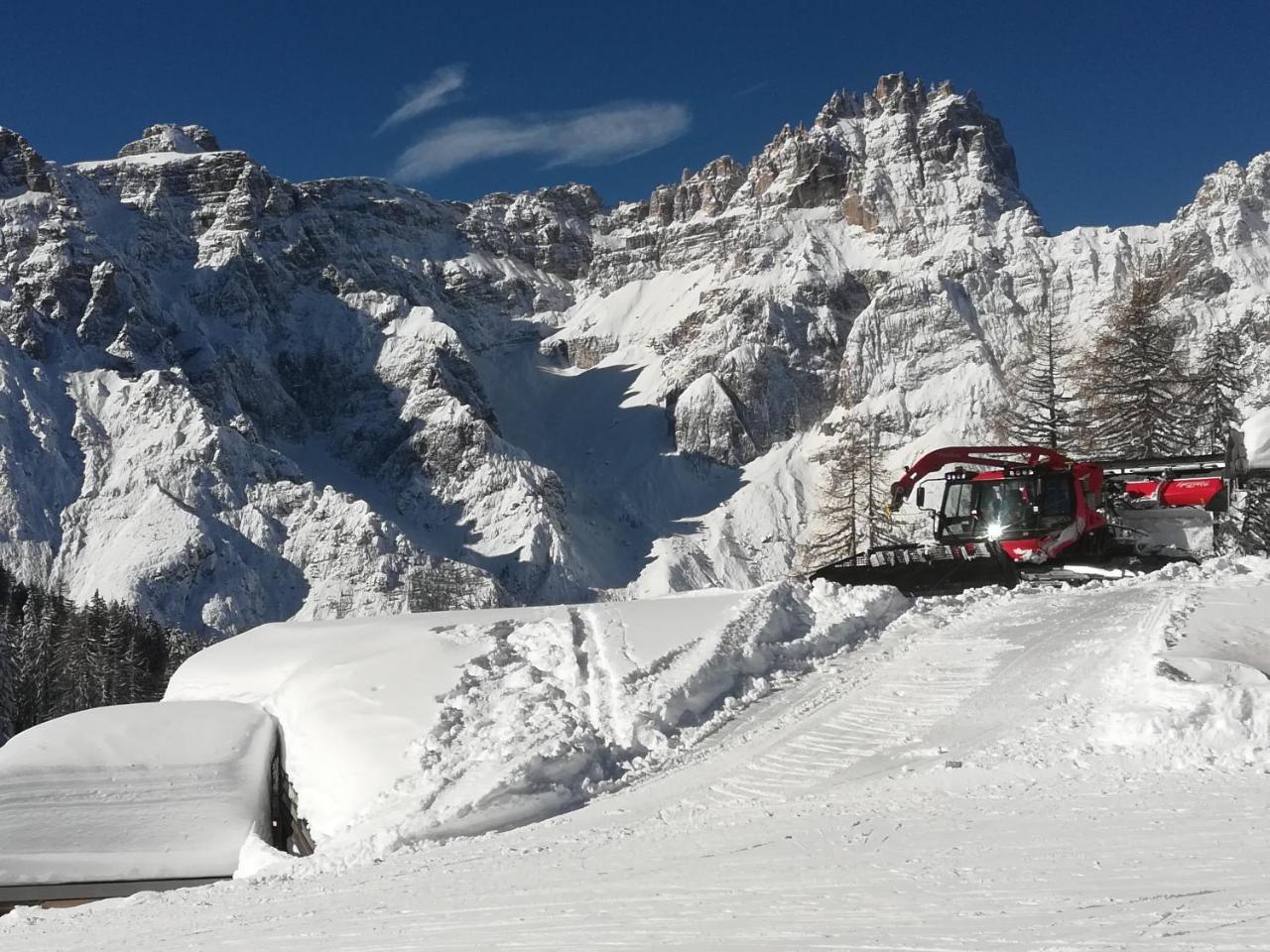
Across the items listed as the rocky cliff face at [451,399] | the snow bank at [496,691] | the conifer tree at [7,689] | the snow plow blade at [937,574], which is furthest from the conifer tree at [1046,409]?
the rocky cliff face at [451,399]

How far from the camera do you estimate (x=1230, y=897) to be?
6.11 m

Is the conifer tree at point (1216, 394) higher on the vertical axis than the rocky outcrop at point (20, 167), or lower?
lower

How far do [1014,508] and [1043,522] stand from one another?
574 millimetres

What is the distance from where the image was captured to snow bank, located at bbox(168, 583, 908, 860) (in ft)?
35.5

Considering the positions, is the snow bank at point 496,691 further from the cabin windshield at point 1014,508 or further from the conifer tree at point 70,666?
the conifer tree at point 70,666

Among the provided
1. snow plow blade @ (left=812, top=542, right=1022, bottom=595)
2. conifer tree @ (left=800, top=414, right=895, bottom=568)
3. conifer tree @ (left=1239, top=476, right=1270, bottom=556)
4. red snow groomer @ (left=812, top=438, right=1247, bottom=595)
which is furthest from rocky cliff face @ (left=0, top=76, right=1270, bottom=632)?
snow plow blade @ (left=812, top=542, right=1022, bottom=595)

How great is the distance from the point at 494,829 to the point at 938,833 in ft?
13.8

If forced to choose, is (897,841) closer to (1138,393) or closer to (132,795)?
(132,795)

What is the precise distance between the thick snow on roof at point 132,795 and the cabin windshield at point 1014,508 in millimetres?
12963

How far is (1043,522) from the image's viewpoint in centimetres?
2030

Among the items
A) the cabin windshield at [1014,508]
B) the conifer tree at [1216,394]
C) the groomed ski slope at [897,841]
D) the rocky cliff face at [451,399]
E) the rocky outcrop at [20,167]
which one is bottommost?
the groomed ski slope at [897,841]

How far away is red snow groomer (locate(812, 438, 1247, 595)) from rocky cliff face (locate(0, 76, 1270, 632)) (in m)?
108

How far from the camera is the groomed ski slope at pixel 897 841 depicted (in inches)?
249

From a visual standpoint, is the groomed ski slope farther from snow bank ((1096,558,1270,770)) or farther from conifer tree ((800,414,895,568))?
conifer tree ((800,414,895,568))
